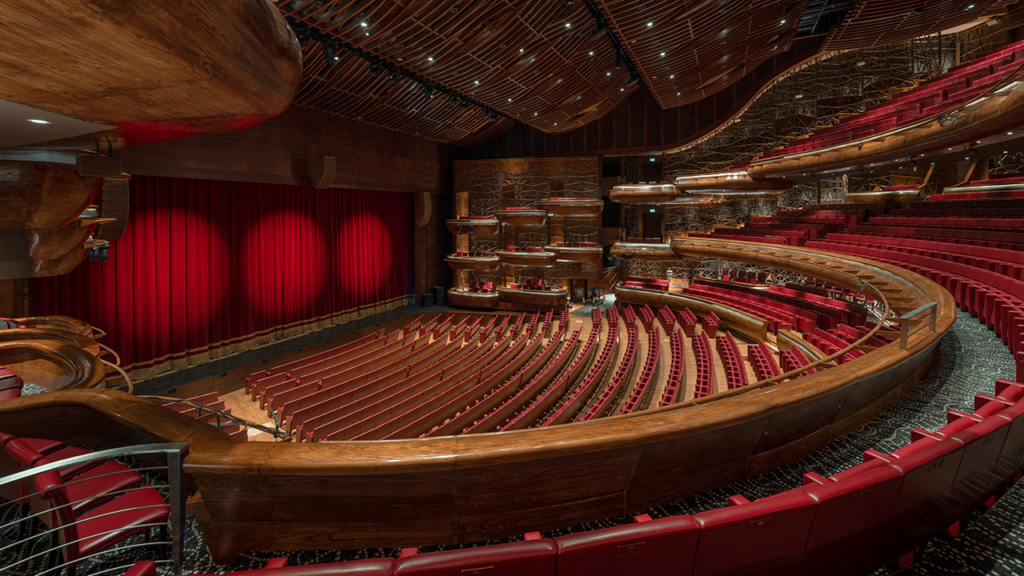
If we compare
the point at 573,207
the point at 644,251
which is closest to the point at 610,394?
the point at 644,251

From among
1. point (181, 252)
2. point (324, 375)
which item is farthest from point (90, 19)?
point (181, 252)

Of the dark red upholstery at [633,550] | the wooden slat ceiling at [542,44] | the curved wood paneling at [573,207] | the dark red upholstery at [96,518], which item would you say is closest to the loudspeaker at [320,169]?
the wooden slat ceiling at [542,44]

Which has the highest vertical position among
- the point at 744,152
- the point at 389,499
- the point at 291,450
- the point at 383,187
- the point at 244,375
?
the point at 744,152

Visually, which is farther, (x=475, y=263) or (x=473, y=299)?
(x=473, y=299)

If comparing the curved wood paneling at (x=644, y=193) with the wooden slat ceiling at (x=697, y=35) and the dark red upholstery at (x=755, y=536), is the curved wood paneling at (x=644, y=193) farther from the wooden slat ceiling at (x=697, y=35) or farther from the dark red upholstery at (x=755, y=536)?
the dark red upholstery at (x=755, y=536)

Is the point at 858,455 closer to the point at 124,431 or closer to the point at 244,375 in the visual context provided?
the point at 124,431

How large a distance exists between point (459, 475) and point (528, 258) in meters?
15.0

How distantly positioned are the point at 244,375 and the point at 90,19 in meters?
10.6

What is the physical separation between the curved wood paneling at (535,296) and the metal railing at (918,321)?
1230 centimetres

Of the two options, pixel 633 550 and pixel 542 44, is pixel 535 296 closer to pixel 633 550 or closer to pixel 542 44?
pixel 542 44

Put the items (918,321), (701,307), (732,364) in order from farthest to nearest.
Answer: (701,307) → (732,364) → (918,321)

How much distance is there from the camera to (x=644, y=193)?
50.8 feet

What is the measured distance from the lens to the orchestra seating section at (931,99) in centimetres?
799

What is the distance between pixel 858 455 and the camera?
8.18 feet
